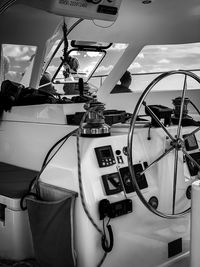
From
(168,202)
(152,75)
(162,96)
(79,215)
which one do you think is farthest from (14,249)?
(152,75)

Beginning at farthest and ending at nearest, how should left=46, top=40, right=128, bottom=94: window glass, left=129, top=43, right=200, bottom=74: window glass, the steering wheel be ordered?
left=129, top=43, right=200, bottom=74: window glass → left=46, top=40, right=128, bottom=94: window glass → the steering wheel

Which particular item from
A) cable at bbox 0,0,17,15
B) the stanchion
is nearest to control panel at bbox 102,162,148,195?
the stanchion

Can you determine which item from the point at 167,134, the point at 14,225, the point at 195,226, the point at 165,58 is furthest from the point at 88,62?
the point at 195,226

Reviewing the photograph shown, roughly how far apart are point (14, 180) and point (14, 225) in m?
0.27

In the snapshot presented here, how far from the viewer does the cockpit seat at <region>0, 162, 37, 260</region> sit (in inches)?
71.6

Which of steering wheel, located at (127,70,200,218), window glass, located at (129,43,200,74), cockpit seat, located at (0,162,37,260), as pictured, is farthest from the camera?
window glass, located at (129,43,200,74)

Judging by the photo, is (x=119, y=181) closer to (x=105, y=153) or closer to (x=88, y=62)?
(x=105, y=153)

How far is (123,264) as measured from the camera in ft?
5.47

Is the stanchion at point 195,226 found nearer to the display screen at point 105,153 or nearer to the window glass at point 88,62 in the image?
the display screen at point 105,153

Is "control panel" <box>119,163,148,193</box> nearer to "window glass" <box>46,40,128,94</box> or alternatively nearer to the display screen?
the display screen

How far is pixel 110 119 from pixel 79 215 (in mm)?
688

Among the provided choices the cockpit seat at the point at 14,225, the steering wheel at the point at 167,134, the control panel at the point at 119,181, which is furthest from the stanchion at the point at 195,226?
the cockpit seat at the point at 14,225

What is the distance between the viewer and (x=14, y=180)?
78.7 inches

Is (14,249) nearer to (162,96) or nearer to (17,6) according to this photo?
(17,6)
